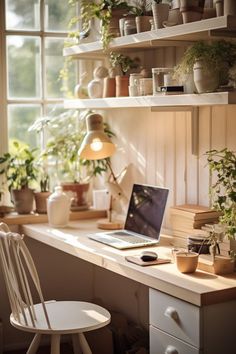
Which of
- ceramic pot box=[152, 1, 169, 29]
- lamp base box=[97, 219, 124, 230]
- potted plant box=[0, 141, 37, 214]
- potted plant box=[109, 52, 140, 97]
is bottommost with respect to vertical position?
lamp base box=[97, 219, 124, 230]

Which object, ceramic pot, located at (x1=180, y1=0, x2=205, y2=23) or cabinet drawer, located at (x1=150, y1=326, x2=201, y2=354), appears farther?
ceramic pot, located at (x1=180, y1=0, x2=205, y2=23)

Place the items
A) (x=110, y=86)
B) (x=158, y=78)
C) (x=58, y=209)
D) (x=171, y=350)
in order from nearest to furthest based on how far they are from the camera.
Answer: (x=171, y=350) → (x=158, y=78) → (x=110, y=86) → (x=58, y=209)

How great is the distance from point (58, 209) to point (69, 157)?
419 mm

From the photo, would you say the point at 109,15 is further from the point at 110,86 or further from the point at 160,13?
the point at 160,13

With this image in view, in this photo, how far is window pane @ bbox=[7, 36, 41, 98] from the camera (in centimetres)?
396

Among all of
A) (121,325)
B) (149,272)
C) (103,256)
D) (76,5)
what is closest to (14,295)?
(103,256)

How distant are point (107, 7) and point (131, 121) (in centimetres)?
67

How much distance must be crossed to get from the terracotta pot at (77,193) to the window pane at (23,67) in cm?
58

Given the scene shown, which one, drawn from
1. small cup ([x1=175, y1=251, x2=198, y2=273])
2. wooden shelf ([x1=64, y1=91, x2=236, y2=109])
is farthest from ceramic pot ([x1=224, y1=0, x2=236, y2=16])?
small cup ([x1=175, y1=251, x2=198, y2=273])

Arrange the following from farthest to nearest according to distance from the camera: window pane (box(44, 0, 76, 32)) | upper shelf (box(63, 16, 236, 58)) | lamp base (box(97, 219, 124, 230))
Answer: window pane (box(44, 0, 76, 32))
lamp base (box(97, 219, 124, 230))
upper shelf (box(63, 16, 236, 58))

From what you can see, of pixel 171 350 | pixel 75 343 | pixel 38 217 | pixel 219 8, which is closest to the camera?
pixel 171 350

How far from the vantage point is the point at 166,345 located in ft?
8.78

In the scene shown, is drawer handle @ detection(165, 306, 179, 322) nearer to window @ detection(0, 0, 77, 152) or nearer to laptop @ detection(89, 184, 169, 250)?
laptop @ detection(89, 184, 169, 250)

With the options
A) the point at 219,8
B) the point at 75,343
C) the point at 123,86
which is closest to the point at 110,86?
the point at 123,86
